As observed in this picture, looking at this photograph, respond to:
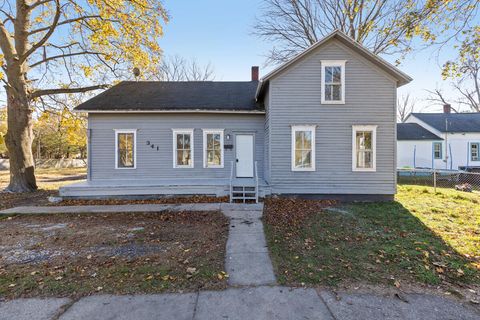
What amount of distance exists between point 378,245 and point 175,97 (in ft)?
33.9

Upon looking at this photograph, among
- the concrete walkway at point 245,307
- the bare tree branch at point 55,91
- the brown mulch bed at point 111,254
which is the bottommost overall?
the concrete walkway at point 245,307

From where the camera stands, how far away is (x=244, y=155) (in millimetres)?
11242

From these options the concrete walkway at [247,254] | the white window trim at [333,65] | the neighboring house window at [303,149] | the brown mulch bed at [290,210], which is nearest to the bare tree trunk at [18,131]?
the concrete walkway at [247,254]

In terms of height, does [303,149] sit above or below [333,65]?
below

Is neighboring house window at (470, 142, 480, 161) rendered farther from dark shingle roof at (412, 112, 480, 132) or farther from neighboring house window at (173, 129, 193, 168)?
neighboring house window at (173, 129, 193, 168)

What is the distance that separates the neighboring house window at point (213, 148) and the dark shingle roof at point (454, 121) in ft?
68.9

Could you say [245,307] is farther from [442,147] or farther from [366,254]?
[442,147]

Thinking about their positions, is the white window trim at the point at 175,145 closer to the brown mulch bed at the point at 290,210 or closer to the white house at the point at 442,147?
the brown mulch bed at the point at 290,210

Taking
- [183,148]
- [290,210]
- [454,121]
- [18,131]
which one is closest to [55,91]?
[18,131]

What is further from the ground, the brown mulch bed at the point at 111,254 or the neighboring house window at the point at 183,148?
the neighboring house window at the point at 183,148

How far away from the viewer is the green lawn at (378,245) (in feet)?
12.4

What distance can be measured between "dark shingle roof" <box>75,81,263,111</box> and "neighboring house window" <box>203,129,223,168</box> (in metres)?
1.13

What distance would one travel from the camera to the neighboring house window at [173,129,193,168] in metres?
11.1

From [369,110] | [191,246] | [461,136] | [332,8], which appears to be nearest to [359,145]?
[369,110]
